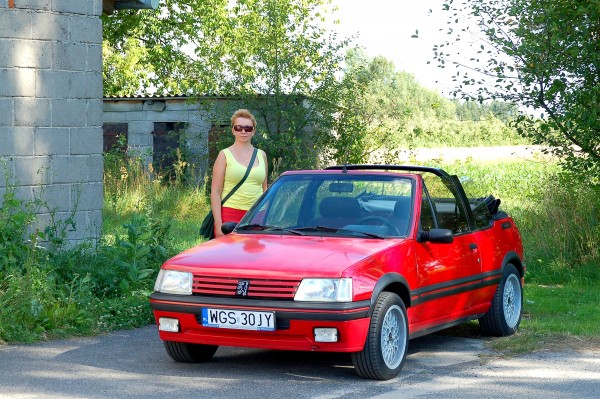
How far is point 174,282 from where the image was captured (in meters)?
7.68

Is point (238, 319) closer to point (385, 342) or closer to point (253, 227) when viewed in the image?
point (385, 342)

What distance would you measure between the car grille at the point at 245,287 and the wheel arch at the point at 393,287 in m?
0.57

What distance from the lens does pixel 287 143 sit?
23750mm

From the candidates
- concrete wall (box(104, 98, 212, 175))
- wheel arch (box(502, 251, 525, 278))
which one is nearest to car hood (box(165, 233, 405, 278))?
wheel arch (box(502, 251, 525, 278))

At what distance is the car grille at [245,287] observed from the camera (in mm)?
7258

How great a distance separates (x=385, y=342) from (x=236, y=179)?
9.71ft

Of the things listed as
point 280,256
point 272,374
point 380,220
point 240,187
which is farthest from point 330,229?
point 240,187

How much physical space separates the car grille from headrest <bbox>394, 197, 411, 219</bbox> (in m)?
1.53

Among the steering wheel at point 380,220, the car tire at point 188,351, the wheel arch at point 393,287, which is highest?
the steering wheel at point 380,220

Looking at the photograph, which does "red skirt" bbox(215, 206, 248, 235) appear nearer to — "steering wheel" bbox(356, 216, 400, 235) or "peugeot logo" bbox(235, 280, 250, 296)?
"steering wheel" bbox(356, 216, 400, 235)

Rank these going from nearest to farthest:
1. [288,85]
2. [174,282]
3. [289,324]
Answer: [289,324] < [174,282] < [288,85]

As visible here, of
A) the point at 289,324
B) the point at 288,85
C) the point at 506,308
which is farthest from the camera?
the point at 288,85

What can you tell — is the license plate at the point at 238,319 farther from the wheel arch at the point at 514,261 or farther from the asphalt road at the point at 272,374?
the wheel arch at the point at 514,261

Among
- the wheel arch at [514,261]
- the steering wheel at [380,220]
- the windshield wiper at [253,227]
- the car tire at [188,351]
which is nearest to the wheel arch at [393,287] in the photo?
the steering wheel at [380,220]
